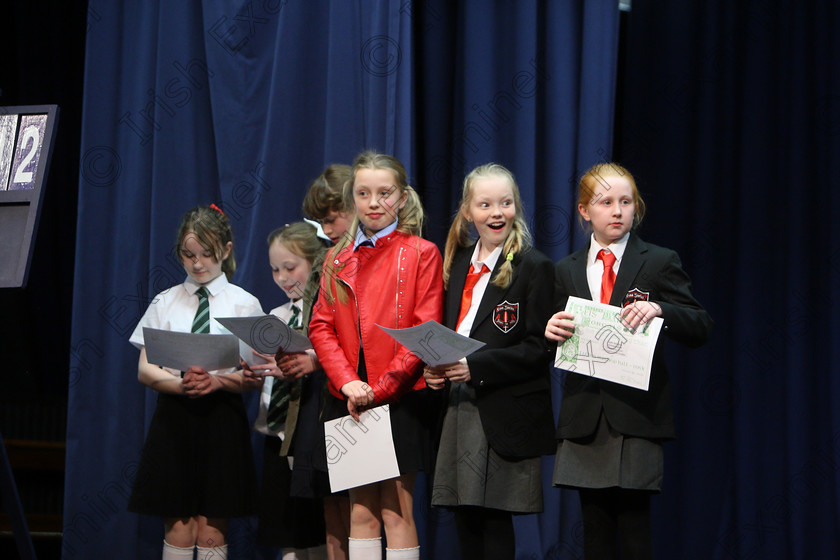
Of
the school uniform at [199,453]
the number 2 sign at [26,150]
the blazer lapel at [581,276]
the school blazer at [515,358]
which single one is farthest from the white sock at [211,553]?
the blazer lapel at [581,276]

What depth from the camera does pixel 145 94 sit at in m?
3.59

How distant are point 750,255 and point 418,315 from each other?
181 cm

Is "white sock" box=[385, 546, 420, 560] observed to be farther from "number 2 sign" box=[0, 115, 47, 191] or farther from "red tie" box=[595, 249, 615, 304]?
"number 2 sign" box=[0, 115, 47, 191]

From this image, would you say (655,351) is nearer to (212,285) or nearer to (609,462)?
(609,462)

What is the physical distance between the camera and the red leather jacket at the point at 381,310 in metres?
2.46

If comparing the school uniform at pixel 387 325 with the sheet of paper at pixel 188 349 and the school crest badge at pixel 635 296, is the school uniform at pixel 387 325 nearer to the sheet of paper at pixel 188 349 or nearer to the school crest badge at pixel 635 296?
the sheet of paper at pixel 188 349

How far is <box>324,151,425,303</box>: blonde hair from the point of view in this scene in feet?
8.47

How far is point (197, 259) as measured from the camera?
9.80ft

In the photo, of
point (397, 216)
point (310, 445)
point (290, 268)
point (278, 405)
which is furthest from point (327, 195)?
point (310, 445)

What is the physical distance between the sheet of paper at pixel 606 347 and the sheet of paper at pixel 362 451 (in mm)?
509

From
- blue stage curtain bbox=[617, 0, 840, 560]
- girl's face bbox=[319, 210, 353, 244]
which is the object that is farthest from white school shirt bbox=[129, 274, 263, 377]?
blue stage curtain bbox=[617, 0, 840, 560]

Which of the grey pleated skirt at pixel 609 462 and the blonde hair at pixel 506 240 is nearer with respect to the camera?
the grey pleated skirt at pixel 609 462

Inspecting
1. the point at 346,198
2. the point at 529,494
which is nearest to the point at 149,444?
the point at 346,198

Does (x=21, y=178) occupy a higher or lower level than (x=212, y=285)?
higher
